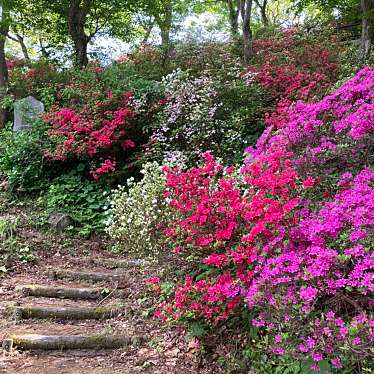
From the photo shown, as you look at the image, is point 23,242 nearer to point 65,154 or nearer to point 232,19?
point 65,154

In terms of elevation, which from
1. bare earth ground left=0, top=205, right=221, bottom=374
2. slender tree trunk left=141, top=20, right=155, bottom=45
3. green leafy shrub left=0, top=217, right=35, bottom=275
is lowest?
bare earth ground left=0, top=205, right=221, bottom=374

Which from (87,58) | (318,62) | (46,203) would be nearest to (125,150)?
(46,203)

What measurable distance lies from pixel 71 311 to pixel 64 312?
0.22 ft

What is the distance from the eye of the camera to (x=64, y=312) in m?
4.27

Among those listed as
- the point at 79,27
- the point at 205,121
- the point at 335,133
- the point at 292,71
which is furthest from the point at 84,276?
the point at 79,27

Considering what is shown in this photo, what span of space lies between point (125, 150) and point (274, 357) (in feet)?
16.7

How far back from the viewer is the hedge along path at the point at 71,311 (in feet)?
12.2

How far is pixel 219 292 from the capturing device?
293 centimetres

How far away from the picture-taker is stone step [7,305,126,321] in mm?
4152

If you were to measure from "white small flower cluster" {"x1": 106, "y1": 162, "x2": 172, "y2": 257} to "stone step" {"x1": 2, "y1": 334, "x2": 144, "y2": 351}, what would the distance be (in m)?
0.84

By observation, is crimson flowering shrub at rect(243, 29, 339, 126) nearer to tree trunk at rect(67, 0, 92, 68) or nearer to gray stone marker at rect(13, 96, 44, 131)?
gray stone marker at rect(13, 96, 44, 131)

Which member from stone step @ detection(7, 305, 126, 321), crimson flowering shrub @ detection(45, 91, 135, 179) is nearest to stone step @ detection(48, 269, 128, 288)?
stone step @ detection(7, 305, 126, 321)

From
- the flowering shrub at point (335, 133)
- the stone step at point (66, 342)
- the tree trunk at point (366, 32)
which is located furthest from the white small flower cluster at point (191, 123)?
the stone step at point (66, 342)

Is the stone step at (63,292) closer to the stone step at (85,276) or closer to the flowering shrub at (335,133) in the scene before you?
the stone step at (85,276)
